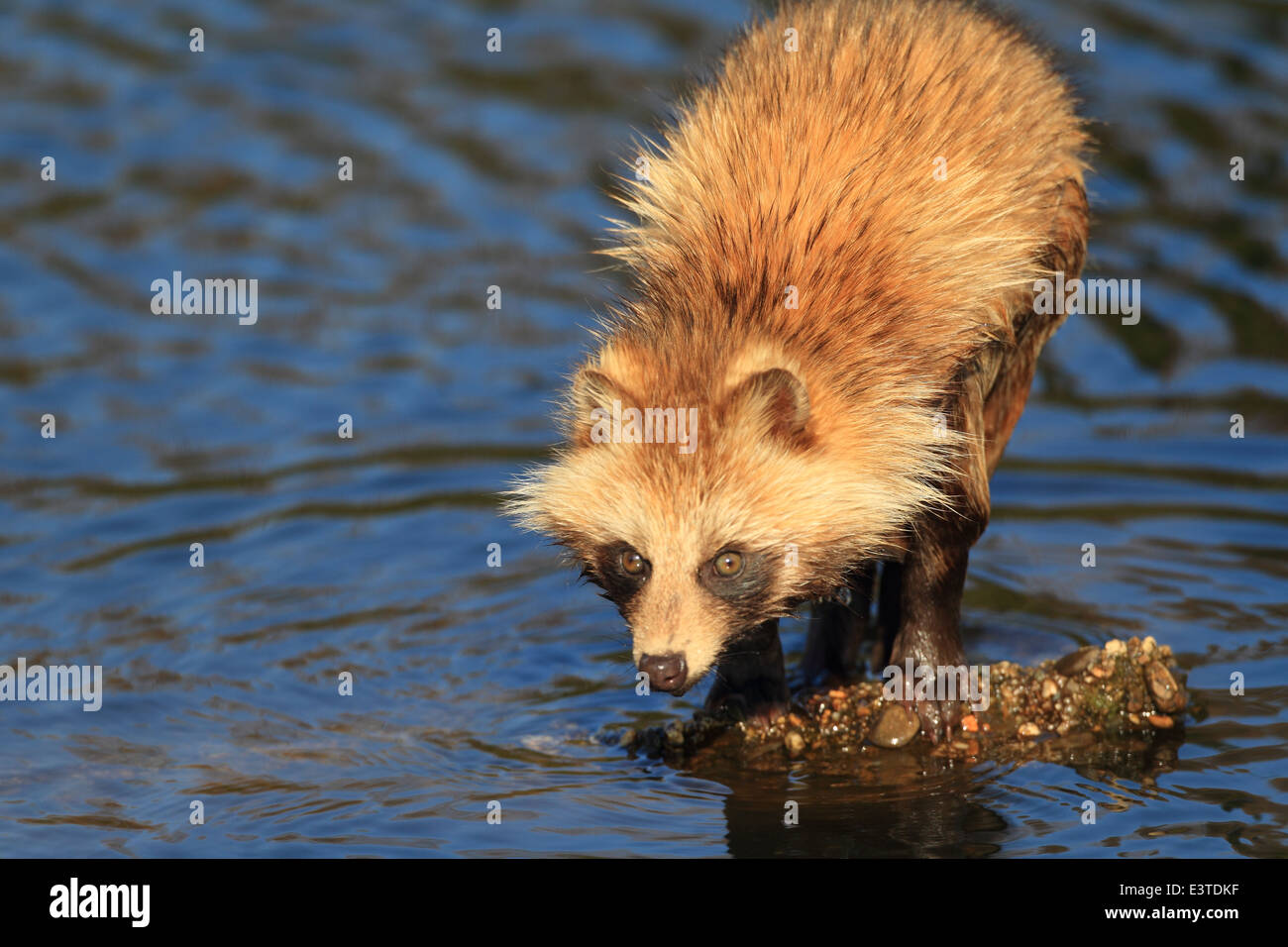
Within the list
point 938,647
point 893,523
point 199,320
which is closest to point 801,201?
point 893,523

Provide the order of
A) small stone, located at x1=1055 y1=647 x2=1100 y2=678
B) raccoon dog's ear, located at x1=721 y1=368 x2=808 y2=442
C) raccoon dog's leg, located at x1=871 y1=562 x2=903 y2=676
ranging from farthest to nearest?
raccoon dog's leg, located at x1=871 y1=562 x2=903 y2=676 < small stone, located at x1=1055 y1=647 x2=1100 y2=678 < raccoon dog's ear, located at x1=721 y1=368 x2=808 y2=442

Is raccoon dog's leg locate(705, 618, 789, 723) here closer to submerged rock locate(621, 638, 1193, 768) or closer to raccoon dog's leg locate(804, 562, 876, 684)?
submerged rock locate(621, 638, 1193, 768)

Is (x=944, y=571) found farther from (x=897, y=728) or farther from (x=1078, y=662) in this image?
(x=1078, y=662)

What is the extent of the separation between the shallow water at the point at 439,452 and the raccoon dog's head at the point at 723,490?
1.18 meters

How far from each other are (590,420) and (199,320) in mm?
8808

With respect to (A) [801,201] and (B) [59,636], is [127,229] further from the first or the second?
(A) [801,201]

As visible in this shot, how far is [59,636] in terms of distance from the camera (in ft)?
34.7

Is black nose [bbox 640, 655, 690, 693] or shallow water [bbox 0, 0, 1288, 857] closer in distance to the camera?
black nose [bbox 640, 655, 690, 693]

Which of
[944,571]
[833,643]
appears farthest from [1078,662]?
[833,643]

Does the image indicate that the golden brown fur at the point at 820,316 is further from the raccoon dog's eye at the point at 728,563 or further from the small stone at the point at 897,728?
the small stone at the point at 897,728

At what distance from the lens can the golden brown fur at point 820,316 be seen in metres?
7.62

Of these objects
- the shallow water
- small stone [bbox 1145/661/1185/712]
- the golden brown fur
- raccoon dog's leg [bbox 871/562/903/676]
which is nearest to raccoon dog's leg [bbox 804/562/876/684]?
raccoon dog's leg [bbox 871/562/903/676]

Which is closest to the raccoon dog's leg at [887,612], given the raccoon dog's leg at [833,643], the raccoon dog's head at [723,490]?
the raccoon dog's leg at [833,643]

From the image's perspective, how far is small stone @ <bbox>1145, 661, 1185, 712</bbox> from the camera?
8945 mm
